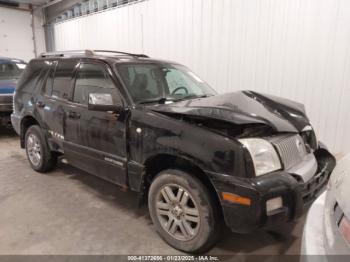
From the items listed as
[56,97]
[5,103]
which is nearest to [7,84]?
[5,103]

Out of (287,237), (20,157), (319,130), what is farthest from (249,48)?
(20,157)

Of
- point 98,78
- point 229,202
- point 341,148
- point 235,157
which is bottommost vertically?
point 341,148

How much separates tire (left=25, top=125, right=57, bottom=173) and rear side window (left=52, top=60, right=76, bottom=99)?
0.73 metres

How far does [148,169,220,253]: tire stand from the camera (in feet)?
6.86

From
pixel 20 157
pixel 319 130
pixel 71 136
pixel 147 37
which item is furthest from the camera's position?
pixel 147 37

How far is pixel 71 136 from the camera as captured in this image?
10.5 ft

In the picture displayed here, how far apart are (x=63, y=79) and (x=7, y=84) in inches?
→ 157

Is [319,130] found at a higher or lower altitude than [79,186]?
higher

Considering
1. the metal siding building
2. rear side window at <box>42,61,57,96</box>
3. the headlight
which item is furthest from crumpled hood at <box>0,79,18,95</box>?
the headlight

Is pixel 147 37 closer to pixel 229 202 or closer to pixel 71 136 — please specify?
pixel 71 136

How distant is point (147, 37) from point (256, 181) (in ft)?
18.6

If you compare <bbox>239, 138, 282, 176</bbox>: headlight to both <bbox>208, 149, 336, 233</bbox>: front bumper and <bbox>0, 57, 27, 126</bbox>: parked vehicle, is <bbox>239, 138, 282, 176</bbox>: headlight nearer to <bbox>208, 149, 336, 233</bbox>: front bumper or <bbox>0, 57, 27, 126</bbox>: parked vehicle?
<bbox>208, 149, 336, 233</bbox>: front bumper

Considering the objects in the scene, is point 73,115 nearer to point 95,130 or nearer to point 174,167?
point 95,130

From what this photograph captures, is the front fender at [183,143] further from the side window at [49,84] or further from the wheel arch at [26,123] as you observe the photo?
the wheel arch at [26,123]
